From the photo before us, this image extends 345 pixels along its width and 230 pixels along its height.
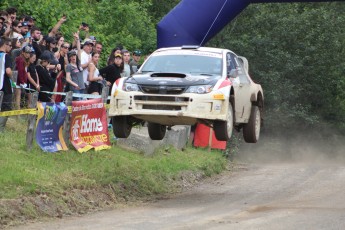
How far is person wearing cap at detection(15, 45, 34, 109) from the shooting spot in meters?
18.2

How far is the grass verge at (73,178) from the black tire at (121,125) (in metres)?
1.00

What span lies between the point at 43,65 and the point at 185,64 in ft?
11.5

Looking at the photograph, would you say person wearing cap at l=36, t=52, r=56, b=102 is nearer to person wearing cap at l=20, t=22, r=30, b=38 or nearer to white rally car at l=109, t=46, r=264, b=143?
person wearing cap at l=20, t=22, r=30, b=38

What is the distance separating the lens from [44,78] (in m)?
19.1

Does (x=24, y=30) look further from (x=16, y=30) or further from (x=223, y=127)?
(x=223, y=127)

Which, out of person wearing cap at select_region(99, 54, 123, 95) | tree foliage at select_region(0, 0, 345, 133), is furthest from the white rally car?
tree foliage at select_region(0, 0, 345, 133)

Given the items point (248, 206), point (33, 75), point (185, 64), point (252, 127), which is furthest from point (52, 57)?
point (248, 206)

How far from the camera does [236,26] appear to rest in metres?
36.9

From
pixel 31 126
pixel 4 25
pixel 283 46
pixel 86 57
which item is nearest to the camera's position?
pixel 31 126

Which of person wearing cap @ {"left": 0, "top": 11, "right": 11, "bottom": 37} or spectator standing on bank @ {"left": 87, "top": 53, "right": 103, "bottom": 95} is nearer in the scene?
person wearing cap @ {"left": 0, "top": 11, "right": 11, "bottom": 37}

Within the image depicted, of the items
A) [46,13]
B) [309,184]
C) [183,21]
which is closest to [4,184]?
[183,21]

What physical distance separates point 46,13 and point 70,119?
28.1 feet

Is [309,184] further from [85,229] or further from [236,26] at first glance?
[236,26]

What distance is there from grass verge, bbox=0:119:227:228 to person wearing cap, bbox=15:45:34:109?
652 millimetres
